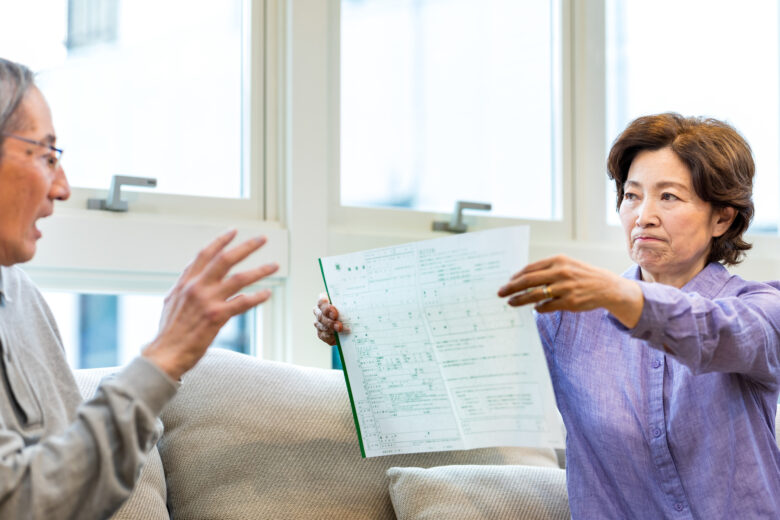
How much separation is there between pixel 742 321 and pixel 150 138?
1.57 meters

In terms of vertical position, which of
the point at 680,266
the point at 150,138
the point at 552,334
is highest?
the point at 150,138

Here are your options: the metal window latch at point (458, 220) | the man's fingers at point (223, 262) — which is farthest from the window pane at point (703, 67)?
the man's fingers at point (223, 262)

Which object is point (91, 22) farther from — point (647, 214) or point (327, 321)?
point (647, 214)

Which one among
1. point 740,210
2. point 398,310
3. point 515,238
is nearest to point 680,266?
point 740,210

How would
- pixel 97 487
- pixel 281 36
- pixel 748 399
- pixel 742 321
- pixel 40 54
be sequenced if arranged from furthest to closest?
1. pixel 281 36
2. pixel 40 54
3. pixel 748 399
4. pixel 742 321
5. pixel 97 487

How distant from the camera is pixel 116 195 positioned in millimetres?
2178

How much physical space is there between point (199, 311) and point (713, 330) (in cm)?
78

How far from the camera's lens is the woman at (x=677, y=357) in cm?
139

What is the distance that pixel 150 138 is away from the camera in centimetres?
235

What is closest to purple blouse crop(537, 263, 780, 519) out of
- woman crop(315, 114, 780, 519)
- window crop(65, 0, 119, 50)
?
woman crop(315, 114, 780, 519)

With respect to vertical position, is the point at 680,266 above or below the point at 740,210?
below

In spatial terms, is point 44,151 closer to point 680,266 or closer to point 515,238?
point 515,238

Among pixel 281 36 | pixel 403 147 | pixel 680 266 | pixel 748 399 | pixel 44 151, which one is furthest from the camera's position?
pixel 403 147

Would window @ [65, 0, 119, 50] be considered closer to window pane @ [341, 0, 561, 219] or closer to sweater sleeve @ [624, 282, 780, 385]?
window pane @ [341, 0, 561, 219]
